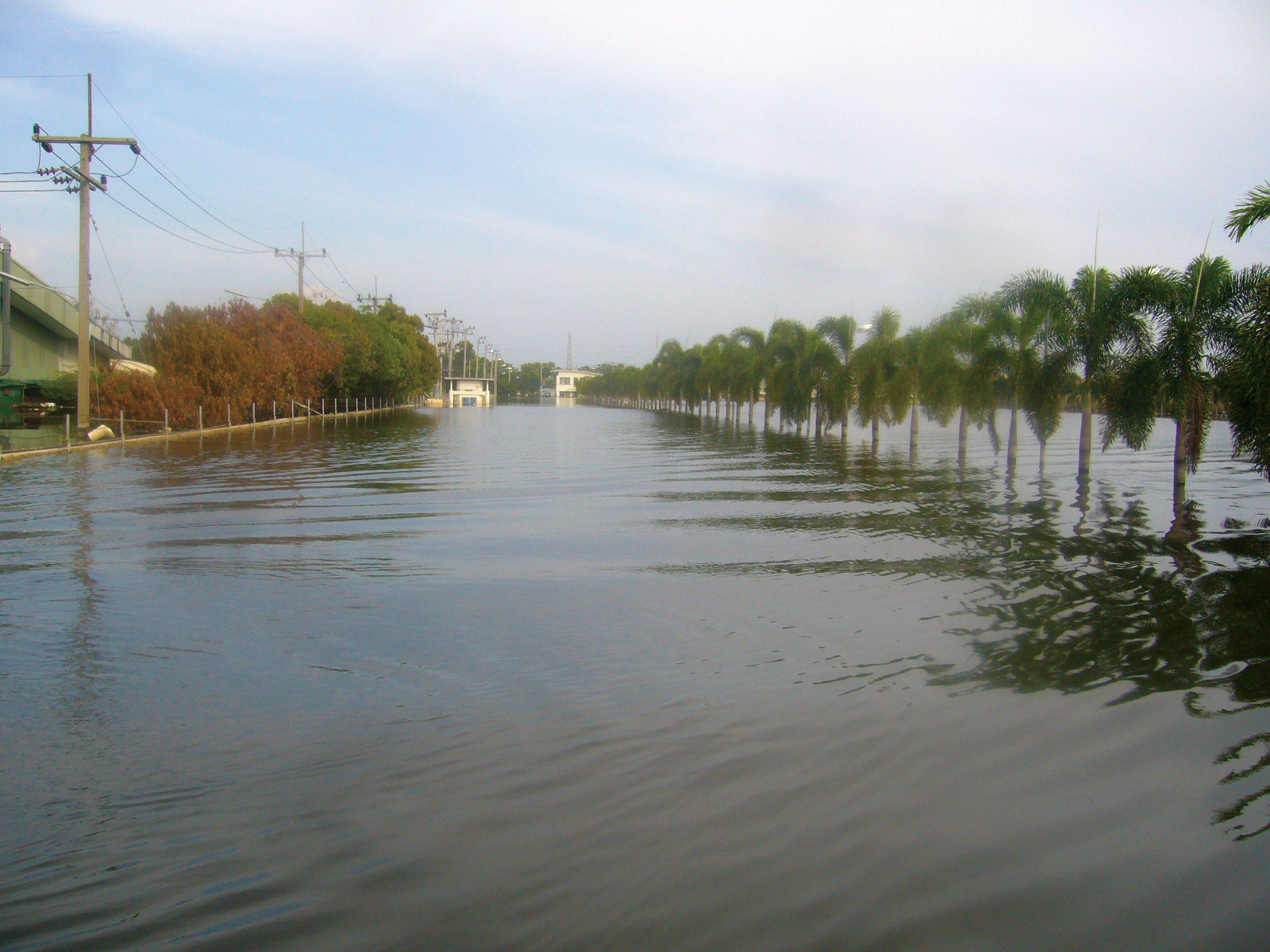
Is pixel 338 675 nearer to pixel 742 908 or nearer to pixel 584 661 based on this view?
pixel 584 661

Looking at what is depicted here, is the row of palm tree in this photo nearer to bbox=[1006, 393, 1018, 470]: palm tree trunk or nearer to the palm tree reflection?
bbox=[1006, 393, 1018, 470]: palm tree trunk

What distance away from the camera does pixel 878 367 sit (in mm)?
33094

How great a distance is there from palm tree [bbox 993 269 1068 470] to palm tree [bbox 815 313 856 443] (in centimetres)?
1241

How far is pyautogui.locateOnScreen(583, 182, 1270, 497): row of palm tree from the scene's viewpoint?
1275cm

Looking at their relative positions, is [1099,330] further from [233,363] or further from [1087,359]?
[233,363]

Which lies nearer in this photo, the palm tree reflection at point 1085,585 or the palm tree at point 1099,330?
the palm tree reflection at point 1085,585

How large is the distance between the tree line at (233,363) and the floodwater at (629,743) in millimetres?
26611

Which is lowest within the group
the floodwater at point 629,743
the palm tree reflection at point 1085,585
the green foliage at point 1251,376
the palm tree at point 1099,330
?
the floodwater at point 629,743

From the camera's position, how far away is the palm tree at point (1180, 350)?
15.1 m

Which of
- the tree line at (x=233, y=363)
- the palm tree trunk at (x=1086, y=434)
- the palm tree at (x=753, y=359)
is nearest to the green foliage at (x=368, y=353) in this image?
the tree line at (x=233, y=363)

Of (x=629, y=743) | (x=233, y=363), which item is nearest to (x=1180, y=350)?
(x=629, y=743)

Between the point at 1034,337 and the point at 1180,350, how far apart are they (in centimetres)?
741

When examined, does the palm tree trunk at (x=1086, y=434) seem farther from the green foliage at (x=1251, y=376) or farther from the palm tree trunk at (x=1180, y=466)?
the green foliage at (x=1251, y=376)

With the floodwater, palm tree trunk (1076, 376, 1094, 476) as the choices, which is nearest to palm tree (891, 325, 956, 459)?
palm tree trunk (1076, 376, 1094, 476)
